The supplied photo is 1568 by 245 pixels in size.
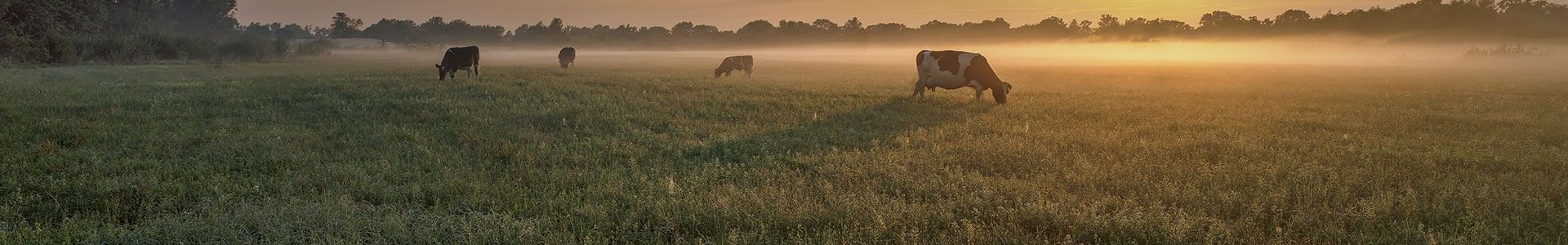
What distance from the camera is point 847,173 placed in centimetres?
622

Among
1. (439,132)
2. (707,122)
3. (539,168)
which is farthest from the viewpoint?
(707,122)

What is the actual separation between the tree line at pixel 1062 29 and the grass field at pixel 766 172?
84.5 metres

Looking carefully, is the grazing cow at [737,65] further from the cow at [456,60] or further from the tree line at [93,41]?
the tree line at [93,41]

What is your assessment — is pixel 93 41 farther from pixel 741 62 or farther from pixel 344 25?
pixel 344 25

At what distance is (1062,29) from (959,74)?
11375 cm

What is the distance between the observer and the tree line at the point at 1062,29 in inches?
2771

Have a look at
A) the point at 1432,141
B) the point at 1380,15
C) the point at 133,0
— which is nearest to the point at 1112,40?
the point at 1380,15

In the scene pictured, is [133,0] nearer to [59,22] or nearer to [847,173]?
[59,22]

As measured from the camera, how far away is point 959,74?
1507cm

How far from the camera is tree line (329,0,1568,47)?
70.4 meters

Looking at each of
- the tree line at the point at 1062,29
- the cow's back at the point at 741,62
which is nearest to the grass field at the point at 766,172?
the cow's back at the point at 741,62

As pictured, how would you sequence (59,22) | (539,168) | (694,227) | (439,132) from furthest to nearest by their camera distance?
(59,22), (439,132), (539,168), (694,227)

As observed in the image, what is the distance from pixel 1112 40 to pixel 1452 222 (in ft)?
382

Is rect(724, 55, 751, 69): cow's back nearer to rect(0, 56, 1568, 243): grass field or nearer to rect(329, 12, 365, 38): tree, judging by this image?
rect(0, 56, 1568, 243): grass field
